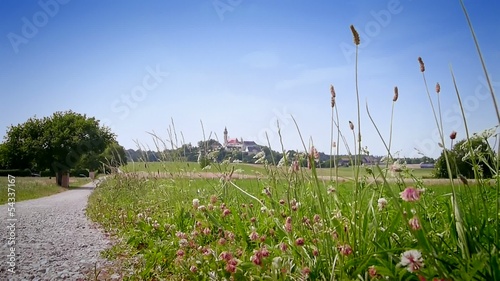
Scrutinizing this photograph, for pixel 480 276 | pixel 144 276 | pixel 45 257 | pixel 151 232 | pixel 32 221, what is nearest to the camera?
pixel 480 276

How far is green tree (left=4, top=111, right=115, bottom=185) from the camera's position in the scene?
1091 inches

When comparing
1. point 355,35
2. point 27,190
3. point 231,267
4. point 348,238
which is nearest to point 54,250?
point 231,267

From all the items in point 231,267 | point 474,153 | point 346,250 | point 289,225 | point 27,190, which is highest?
point 27,190

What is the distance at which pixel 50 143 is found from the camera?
92.9 feet

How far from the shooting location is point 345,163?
3.22 m

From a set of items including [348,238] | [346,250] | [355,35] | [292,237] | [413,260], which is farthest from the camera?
[292,237]

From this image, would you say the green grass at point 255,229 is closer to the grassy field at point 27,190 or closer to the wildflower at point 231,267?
the wildflower at point 231,267

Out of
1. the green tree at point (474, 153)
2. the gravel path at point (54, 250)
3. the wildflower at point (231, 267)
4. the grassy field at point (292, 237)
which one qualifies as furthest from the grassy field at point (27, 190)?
the green tree at point (474, 153)

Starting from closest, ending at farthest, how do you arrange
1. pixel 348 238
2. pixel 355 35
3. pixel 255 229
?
1. pixel 355 35
2. pixel 348 238
3. pixel 255 229

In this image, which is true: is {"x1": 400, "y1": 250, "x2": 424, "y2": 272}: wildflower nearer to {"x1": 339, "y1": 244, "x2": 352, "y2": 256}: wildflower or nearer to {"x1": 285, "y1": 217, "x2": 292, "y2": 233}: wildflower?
{"x1": 339, "y1": 244, "x2": 352, "y2": 256}: wildflower

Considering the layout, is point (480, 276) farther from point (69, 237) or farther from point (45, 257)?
point (69, 237)

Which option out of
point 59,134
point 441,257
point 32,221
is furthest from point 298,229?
point 59,134

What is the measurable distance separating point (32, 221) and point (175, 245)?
5532 mm

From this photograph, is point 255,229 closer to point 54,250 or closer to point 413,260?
point 413,260
